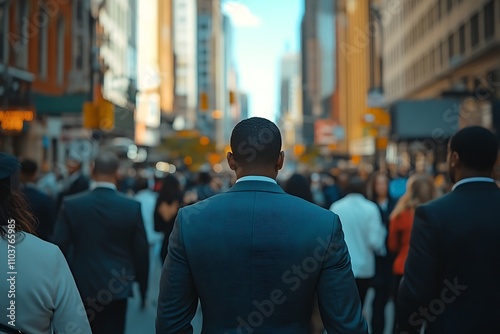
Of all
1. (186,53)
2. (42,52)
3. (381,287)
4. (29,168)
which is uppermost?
(186,53)

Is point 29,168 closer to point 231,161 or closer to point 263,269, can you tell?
point 231,161

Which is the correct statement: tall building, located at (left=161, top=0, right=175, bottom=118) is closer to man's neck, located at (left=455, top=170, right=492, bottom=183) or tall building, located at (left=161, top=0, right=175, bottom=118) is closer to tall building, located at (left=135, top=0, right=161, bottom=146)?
tall building, located at (left=135, top=0, right=161, bottom=146)

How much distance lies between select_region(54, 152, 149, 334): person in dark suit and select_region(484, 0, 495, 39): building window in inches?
1334

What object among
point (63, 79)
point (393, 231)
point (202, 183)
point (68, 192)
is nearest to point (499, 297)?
point (393, 231)

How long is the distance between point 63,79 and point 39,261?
42.7m

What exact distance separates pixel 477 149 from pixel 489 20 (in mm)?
Result: 35944

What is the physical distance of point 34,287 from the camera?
122 inches

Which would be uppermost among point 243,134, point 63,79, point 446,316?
point 63,79

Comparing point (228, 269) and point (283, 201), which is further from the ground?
point (283, 201)

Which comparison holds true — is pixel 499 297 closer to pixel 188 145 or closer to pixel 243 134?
pixel 243 134

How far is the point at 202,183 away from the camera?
1436cm

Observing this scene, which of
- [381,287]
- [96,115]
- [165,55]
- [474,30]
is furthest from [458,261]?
[165,55]

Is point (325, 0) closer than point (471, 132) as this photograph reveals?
No

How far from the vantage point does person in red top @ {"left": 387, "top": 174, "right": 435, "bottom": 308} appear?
27.8 feet
